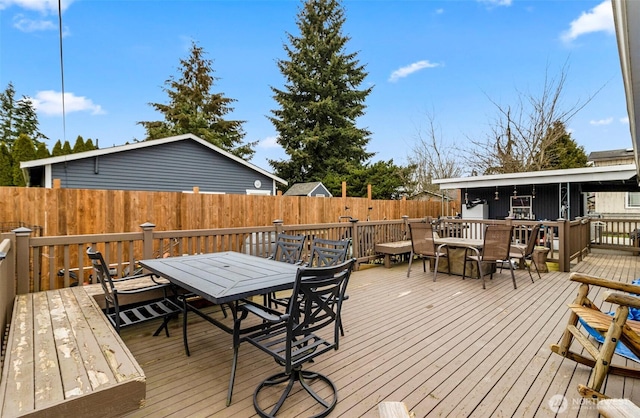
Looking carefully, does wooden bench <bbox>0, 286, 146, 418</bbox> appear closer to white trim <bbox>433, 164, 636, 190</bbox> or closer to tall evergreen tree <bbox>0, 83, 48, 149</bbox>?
white trim <bbox>433, 164, 636, 190</bbox>

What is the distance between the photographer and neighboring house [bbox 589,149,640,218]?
16406 mm

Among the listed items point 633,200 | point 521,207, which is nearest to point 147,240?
point 521,207

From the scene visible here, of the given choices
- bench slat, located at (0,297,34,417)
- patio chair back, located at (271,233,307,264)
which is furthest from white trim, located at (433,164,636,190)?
bench slat, located at (0,297,34,417)

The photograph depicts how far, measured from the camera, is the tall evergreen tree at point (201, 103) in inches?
818

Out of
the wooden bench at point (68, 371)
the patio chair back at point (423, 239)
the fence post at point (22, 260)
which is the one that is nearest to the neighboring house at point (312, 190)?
the patio chair back at point (423, 239)

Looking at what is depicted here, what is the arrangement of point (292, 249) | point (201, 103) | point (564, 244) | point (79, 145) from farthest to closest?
point (201, 103) < point (79, 145) < point (564, 244) < point (292, 249)

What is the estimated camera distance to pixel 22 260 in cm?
307

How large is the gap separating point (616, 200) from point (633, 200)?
1.36m

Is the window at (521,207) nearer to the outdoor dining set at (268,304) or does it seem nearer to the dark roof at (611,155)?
the outdoor dining set at (268,304)

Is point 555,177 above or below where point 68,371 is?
above

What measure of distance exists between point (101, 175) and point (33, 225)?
418 cm

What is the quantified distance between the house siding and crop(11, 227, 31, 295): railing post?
6520 mm

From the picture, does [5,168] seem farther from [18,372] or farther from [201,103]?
[18,372]

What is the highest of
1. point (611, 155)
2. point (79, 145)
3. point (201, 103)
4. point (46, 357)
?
point (201, 103)
